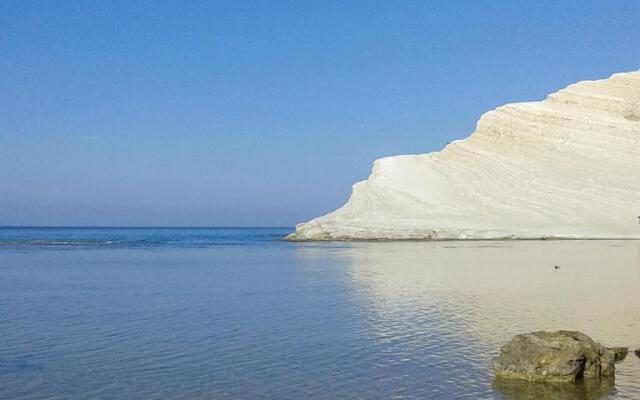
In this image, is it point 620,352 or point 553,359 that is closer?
point 553,359

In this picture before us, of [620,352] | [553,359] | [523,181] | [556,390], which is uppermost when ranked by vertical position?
[523,181]

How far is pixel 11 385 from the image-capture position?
902 centimetres

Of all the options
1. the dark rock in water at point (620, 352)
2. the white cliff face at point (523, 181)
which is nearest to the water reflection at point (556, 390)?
the dark rock in water at point (620, 352)

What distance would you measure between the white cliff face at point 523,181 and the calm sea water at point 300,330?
29.4 meters

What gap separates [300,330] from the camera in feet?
43.1

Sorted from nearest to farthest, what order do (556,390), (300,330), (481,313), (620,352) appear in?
(556,390), (620,352), (300,330), (481,313)

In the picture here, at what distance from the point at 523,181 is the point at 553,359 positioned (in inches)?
2121

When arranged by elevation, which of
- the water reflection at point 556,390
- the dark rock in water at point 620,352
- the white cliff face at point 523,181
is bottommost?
the water reflection at point 556,390

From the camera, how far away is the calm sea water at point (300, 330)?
9070mm

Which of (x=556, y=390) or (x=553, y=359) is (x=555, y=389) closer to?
(x=556, y=390)

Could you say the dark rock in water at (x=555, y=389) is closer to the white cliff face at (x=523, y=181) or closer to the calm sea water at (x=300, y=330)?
the calm sea water at (x=300, y=330)

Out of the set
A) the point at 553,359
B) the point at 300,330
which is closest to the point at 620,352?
the point at 553,359

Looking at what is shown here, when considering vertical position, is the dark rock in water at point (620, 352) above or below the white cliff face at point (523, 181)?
below

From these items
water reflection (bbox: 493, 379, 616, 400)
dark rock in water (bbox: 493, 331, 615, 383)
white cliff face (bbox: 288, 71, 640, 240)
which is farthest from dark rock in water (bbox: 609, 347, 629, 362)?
white cliff face (bbox: 288, 71, 640, 240)
